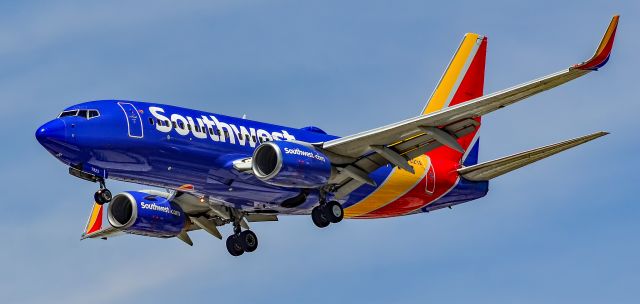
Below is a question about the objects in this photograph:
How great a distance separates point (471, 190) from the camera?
223 feet

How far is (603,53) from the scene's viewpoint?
180 feet

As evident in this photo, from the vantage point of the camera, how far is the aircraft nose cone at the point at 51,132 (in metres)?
57.3

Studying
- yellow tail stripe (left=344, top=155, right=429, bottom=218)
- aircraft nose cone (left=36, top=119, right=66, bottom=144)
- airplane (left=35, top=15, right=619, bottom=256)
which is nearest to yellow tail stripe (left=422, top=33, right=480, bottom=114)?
airplane (left=35, top=15, right=619, bottom=256)

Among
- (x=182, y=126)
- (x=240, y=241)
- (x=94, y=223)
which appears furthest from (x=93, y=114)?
(x=94, y=223)

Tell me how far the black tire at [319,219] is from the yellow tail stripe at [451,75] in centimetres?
1179

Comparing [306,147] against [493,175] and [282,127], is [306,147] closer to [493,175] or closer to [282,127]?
[282,127]

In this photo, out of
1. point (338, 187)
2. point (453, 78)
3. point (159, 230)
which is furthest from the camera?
point (453, 78)

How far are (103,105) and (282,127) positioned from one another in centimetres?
832

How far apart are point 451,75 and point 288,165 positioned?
1666 cm

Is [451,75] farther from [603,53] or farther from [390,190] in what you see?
[603,53]

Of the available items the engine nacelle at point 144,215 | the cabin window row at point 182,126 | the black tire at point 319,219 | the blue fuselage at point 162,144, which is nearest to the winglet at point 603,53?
the black tire at point 319,219

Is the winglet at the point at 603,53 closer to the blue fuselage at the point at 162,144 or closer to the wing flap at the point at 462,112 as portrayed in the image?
the wing flap at the point at 462,112

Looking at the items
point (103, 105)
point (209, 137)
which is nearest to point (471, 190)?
point (209, 137)

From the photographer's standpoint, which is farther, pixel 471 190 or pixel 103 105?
pixel 471 190
